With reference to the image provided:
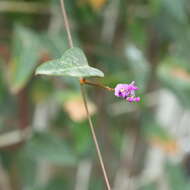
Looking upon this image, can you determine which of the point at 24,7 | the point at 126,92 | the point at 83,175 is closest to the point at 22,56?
the point at 24,7

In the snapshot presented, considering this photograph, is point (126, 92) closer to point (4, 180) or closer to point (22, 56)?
point (22, 56)

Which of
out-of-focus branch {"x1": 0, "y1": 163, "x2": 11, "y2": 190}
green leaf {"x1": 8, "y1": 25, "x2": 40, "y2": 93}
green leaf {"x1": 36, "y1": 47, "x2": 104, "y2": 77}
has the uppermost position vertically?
green leaf {"x1": 8, "y1": 25, "x2": 40, "y2": 93}

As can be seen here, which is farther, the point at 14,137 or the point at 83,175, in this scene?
the point at 83,175

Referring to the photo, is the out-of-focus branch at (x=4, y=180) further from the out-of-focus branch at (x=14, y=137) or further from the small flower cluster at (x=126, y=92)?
the small flower cluster at (x=126, y=92)

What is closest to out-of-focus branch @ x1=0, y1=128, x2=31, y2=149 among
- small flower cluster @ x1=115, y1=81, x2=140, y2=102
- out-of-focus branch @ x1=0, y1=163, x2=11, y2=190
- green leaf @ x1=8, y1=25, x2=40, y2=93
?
out-of-focus branch @ x1=0, y1=163, x2=11, y2=190

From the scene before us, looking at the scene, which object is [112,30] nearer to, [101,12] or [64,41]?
[101,12]

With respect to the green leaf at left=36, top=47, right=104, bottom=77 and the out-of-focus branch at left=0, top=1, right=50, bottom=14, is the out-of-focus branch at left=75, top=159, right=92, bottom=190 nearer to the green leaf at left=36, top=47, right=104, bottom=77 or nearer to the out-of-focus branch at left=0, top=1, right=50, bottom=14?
the out-of-focus branch at left=0, top=1, right=50, bottom=14
